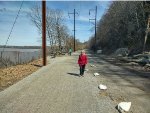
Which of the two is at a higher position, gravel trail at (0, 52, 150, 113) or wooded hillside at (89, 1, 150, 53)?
wooded hillside at (89, 1, 150, 53)

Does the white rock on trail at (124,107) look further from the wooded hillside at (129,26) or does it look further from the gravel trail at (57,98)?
the wooded hillside at (129,26)

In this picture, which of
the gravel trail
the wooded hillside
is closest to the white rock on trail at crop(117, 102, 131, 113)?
the gravel trail

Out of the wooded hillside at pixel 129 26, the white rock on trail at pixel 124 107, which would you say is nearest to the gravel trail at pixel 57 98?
the white rock on trail at pixel 124 107

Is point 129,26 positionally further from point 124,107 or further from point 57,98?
point 124,107

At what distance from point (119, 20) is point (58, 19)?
15401 mm

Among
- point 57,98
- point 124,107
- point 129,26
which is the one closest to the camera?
point 124,107

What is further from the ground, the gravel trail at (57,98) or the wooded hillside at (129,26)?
the wooded hillside at (129,26)

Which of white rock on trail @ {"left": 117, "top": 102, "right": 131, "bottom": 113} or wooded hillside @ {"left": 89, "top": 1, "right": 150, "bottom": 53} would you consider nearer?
white rock on trail @ {"left": 117, "top": 102, "right": 131, "bottom": 113}

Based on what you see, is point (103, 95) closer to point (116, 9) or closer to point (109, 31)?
point (116, 9)

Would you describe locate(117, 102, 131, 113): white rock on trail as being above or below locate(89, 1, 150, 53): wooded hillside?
below

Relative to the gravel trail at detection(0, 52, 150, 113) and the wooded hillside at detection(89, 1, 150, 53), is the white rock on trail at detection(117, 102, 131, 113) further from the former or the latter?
the wooded hillside at detection(89, 1, 150, 53)

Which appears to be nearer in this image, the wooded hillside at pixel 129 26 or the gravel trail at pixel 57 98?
the gravel trail at pixel 57 98

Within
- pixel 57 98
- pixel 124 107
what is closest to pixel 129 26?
pixel 57 98

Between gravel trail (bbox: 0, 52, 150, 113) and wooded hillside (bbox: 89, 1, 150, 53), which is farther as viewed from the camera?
wooded hillside (bbox: 89, 1, 150, 53)
